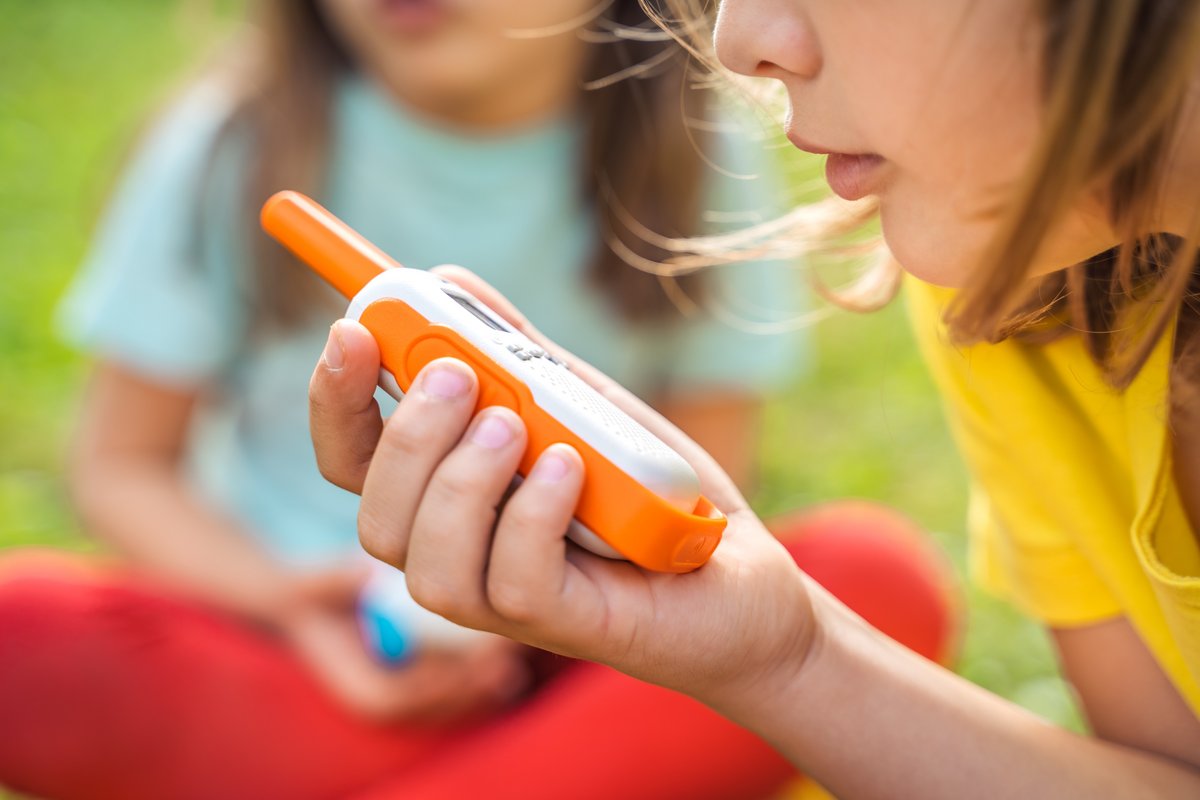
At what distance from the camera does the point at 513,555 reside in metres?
0.53

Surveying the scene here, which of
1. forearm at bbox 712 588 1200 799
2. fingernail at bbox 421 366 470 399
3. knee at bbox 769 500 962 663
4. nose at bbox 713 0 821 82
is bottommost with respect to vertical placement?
knee at bbox 769 500 962 663

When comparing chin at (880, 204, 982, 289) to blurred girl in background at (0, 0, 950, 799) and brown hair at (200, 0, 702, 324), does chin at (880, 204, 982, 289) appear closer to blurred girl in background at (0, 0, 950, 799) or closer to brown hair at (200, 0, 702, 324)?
blurred girl in background at (0, 0, 950, 799)

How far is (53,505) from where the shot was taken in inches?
55.6

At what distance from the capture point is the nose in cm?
52

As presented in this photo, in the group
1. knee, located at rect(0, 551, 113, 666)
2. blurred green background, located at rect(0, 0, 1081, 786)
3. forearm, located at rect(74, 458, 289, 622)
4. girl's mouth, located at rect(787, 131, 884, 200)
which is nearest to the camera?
girl's mouth, located at rect(787, 131, 884, 200)

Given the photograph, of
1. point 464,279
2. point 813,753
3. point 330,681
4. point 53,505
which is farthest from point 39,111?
point 813,753

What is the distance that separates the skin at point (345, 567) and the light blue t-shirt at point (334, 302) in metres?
0.03

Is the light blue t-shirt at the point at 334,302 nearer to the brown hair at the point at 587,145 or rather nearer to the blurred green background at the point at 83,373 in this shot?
the brown hair at the point at 587,145

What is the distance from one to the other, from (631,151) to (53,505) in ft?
2.59

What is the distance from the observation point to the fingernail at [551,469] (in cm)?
51

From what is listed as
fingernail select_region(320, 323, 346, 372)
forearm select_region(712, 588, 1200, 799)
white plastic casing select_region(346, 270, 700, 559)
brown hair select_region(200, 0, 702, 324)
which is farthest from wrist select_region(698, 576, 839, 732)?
brown hair select_region(200, 0, 702, 324)

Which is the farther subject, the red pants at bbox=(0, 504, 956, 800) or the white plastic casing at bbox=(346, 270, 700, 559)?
the red pants at bbox=(0, 504, 956, 800)

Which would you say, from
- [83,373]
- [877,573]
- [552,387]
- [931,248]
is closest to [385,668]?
[877,573]

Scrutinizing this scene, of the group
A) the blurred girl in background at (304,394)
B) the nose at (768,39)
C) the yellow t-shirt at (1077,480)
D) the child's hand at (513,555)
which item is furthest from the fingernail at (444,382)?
the blurred girl in background at (304,394)
